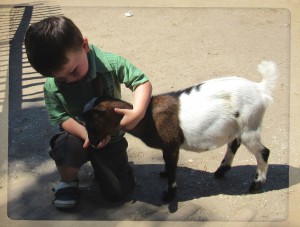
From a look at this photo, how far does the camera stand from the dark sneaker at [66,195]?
3449 millimetres

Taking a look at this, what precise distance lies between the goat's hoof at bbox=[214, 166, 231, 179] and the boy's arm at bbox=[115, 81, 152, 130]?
90cm

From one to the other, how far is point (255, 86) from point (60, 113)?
53.2 inches

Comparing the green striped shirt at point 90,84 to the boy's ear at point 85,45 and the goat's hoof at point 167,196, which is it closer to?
the boy's ear at point 85,45

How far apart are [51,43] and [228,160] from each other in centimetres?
165

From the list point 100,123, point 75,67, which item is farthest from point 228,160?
point 75,67

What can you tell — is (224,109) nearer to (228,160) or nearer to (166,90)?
(228,160)

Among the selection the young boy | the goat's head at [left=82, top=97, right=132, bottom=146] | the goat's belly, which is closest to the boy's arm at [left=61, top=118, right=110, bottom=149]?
the young boy

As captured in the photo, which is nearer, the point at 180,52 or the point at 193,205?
the point at 193,205

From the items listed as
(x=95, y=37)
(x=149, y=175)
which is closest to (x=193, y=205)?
(x=149, y=175)

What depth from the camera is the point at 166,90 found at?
494cm

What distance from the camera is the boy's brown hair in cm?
280

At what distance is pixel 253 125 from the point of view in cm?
334

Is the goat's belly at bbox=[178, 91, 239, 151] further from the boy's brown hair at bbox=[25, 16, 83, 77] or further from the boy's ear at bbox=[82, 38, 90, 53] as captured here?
the boy's brown hair at bbox=[25, 16, 83, 77]

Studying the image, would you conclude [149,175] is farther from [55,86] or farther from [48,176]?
[55,86]
